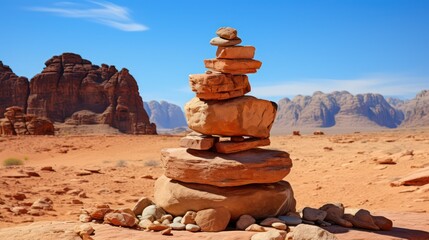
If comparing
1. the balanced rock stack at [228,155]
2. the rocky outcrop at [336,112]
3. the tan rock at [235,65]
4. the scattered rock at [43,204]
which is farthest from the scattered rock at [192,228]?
the rocky outcrop at [336,112]

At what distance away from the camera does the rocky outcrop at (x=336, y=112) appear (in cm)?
17512

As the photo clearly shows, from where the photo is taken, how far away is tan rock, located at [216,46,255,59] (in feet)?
30.3

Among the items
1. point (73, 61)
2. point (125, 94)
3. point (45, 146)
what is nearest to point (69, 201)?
point (45, 146)

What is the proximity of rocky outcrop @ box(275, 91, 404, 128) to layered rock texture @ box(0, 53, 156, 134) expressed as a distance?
108 m

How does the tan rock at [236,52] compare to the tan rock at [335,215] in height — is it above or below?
above

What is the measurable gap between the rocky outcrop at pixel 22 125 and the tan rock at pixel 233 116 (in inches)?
1676

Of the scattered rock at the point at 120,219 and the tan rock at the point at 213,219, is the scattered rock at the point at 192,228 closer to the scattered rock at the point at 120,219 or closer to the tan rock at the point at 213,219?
the tan rock at the point at 213,219


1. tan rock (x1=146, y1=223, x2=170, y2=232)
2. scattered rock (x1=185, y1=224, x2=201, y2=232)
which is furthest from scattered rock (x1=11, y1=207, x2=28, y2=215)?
scattered rock (x1=185, y1=224, x2=201, y2=232)

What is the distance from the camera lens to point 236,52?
9289 millimetres

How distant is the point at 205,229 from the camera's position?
27.3 ft

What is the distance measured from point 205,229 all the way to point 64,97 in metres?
75.6

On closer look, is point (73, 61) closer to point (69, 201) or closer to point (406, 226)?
point (69, 201)

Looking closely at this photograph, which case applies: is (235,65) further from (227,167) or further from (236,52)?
(227,167)

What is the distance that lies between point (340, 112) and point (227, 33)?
7191 inches
